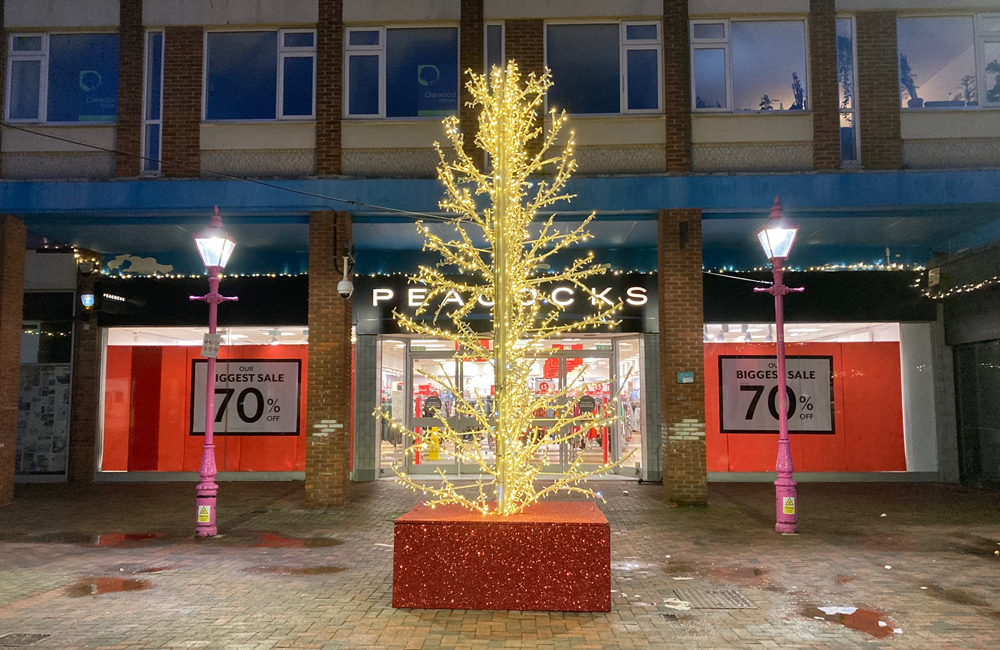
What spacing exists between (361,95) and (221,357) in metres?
6.91

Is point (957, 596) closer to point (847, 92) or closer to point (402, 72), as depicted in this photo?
point (847, 92)

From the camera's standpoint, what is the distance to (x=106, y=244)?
16141 millimetres

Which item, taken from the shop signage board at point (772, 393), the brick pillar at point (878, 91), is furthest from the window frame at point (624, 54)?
the shop signage board at point (772, 393)

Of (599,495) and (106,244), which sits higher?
(106,244)

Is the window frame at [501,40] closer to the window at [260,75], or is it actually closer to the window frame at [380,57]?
the window frame at [380,57]

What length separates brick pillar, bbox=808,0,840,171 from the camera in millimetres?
13414

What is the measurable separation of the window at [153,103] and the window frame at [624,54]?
7510 millimetres

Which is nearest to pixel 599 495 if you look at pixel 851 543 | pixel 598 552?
pixel 851 543

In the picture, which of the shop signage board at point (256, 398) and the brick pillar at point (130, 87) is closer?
the brick pillar at point (130, 87)

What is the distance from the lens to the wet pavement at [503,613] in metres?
6.14

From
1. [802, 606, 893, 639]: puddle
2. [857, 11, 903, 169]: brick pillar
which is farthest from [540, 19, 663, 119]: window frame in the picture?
[802, 606, 893, 639]: puddle

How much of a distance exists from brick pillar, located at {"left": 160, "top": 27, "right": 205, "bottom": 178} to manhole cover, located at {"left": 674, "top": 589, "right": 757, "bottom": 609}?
11423mm

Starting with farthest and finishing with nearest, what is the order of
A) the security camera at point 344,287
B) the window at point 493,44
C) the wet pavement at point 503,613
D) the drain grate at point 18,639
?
the window at point 493,44 → the security camera at point 344,287 → the wet pavement at point 503,613 → the drain grate at point 18,639

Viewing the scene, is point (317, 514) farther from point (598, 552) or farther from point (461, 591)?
point (598, 552)
